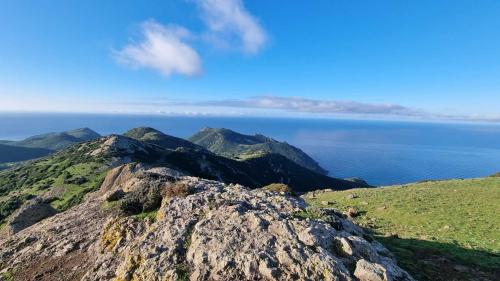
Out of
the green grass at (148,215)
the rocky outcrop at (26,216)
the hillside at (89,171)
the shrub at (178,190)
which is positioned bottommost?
the hillside at (89,171)

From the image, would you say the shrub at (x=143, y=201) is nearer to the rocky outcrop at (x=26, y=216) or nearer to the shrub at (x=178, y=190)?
the shrub at (x=178, y=190)

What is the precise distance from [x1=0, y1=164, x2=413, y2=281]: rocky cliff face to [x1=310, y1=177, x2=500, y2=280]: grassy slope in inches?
166

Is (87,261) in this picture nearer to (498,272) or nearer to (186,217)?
(186,217)

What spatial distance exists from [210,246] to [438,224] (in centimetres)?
2140

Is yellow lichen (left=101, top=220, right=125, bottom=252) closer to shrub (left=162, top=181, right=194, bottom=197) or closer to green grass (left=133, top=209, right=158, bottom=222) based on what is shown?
green grass (left=133, top=209, right=158, bottom=222)

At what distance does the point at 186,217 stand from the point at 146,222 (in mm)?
2386

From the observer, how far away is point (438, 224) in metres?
27.0

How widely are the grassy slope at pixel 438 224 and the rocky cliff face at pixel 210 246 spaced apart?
423 centimetres

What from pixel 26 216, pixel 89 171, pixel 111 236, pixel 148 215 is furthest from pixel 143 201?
pixel 89 171

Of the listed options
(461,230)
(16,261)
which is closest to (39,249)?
(16,261)

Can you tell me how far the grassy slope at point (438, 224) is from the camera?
17.5 m

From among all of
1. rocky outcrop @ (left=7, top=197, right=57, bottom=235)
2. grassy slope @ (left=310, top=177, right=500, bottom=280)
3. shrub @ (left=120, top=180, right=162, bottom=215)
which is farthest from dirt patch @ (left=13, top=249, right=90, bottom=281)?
grassy slope @ (left=310, top=177, right=500, bottom=280)

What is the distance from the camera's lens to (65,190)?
236 ft

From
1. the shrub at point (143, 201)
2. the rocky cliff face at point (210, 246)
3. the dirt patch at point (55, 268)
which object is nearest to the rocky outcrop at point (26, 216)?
the rocky cliff face at point (210, 246)
